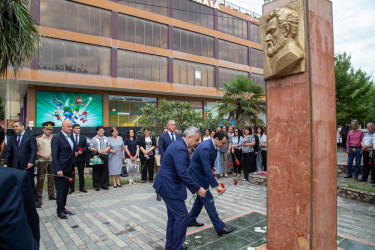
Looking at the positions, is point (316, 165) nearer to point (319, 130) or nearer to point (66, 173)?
point (319, 130)

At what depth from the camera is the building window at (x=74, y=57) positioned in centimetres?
1945

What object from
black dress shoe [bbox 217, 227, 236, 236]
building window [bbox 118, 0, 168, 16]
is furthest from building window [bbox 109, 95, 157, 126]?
black dress shoe [bbox 217, 227, 236, 236]

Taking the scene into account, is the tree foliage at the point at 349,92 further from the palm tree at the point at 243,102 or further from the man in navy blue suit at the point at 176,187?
the man in navy blue suit at the point at 176,187

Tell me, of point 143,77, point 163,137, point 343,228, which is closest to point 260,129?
point 163,137

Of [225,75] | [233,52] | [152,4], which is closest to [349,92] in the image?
[225,75]

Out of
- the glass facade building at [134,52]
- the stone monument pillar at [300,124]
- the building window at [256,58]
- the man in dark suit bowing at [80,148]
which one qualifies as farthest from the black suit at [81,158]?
the building window at [256,58]

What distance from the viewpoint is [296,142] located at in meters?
3.35

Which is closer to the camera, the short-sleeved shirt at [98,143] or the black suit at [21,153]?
the black suit at [21,153]

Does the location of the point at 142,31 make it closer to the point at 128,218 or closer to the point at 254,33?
the point at 254,33

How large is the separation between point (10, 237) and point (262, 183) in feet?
26.0

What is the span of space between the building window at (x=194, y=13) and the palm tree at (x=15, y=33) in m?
20.6

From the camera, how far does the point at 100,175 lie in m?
8.19

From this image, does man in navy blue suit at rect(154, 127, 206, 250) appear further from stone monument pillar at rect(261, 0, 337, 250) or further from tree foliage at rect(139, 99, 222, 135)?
tree foliage at rect(139, 99, 222, 135)

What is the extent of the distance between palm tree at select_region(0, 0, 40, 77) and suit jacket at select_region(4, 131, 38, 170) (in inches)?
77.6
